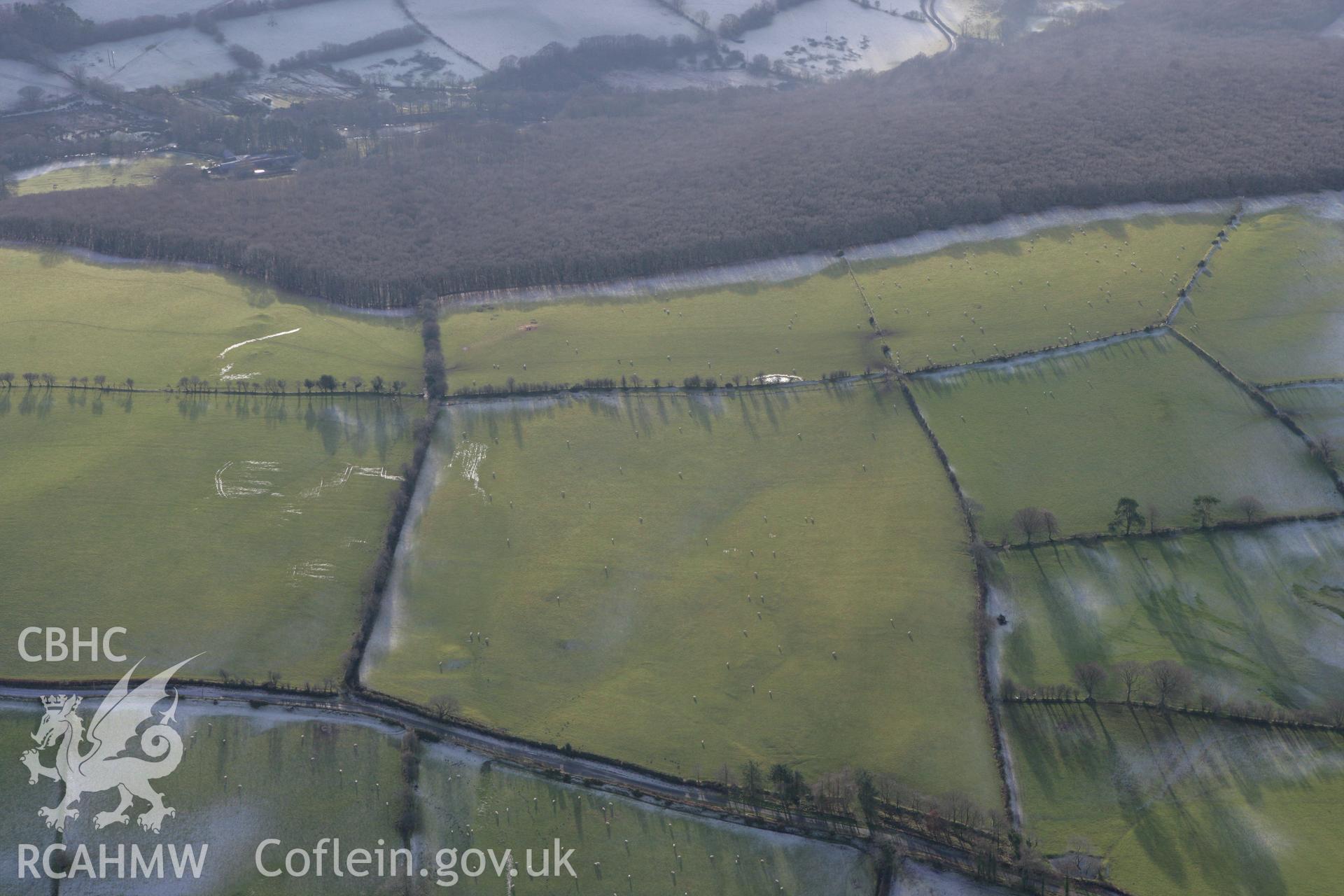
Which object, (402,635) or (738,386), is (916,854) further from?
(738,386)

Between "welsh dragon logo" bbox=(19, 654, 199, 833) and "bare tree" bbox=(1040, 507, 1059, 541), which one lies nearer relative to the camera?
"welsh dragon logo" bbox=(19, 654, 199, 833)

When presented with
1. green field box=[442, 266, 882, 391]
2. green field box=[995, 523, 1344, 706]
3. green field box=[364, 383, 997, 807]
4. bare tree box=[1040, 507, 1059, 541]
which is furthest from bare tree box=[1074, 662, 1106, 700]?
green field box=[442, 266, 882, 391]

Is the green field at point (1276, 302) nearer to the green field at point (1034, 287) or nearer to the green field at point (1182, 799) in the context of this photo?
the green field at point (1034, 287)

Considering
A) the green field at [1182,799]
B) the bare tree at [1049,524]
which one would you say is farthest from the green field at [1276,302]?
the green field at [1182,799]

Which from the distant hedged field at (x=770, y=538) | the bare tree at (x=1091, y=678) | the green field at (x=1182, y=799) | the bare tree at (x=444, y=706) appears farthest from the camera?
the bare tree at (x=1091, y=678)

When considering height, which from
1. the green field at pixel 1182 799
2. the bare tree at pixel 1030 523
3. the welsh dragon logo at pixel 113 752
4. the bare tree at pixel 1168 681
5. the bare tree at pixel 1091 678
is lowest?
the green field at pixel 1182 799

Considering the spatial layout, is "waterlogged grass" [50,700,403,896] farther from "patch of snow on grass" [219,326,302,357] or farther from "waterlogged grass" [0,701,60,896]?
"patch of snow on grass" [219,326,302,357]

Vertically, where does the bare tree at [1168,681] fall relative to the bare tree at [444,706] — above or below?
below
